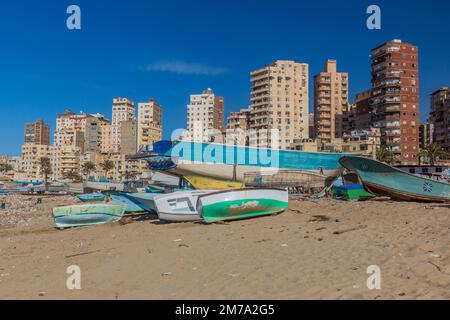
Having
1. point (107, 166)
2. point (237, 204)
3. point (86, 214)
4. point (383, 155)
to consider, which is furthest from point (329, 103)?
point (237, 204)

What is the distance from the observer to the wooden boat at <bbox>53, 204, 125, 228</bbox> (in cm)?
1978

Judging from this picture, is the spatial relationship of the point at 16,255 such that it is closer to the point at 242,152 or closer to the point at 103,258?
the point at 103,258

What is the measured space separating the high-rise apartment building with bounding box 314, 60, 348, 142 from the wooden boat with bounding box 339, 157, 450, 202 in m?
88.8

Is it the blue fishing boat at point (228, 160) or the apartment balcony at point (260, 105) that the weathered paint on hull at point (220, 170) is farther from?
the apartment balcony at point (260, 105)

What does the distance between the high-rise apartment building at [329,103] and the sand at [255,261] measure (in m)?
98.0

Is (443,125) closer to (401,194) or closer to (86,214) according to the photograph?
(401,194)

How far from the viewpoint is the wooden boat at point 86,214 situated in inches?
779

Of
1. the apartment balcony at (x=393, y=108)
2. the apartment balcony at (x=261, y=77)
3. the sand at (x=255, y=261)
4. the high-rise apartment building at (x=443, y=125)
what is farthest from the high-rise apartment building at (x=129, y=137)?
the sand at (x=255, y=261)

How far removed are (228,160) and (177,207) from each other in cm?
1607

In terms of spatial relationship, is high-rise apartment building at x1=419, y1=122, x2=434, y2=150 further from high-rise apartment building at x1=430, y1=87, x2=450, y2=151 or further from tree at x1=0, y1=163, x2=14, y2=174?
tree at x1=0, y1=163, x2=14, y2=174

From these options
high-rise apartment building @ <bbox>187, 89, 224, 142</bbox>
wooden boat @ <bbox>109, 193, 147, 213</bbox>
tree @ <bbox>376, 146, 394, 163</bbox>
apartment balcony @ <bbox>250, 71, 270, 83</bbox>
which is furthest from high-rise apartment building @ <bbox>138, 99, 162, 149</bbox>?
wooden boat @ <bbox>109, 193, 147, 213</bbox>

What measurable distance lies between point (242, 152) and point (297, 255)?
24793 millimetres
